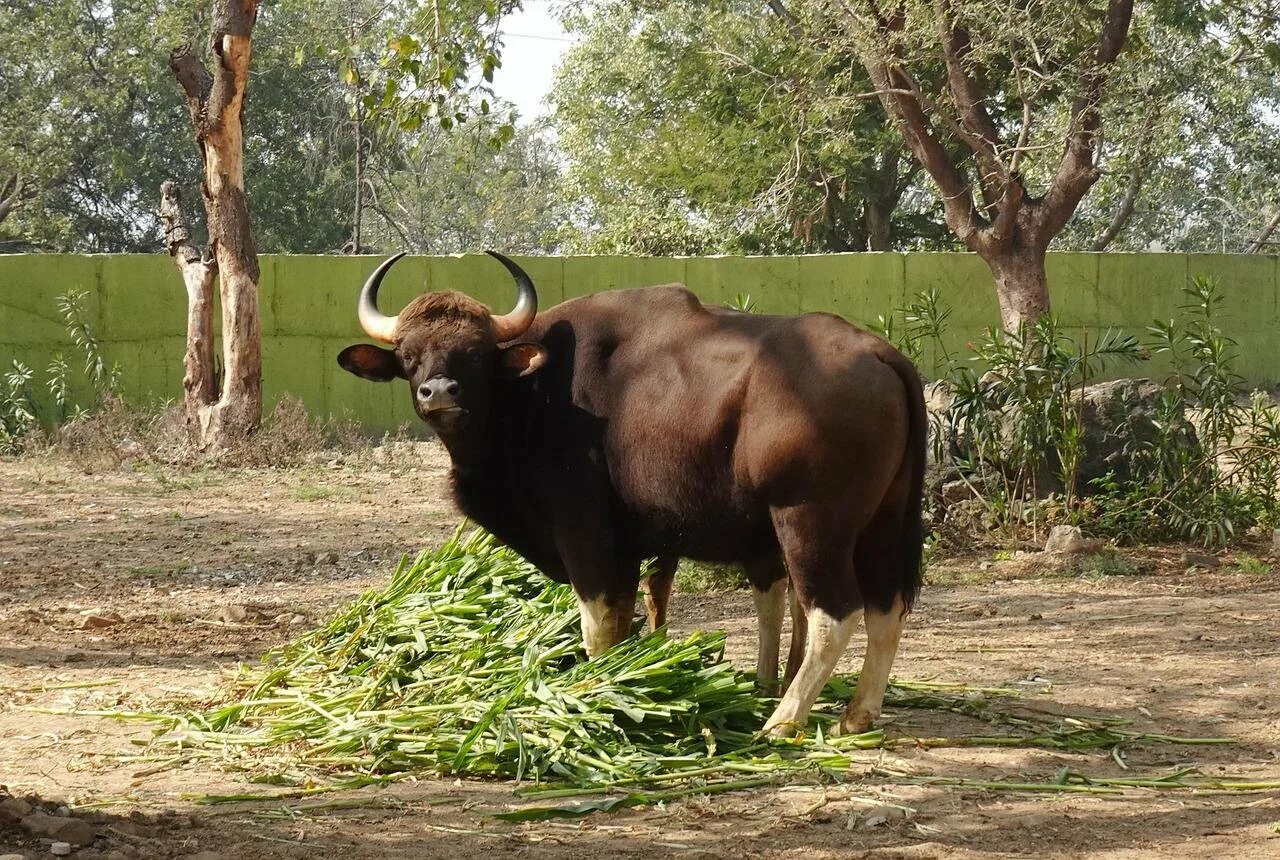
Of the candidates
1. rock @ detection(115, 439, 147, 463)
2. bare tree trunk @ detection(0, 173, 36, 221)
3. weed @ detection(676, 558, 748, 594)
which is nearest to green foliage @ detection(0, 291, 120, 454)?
rock @ detection(115, 439, 147, 463)

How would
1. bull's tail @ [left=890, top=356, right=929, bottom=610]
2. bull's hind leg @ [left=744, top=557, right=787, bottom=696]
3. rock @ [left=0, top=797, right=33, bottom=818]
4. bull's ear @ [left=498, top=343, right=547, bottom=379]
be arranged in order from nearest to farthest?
rock @ [left=0, top=797, right=33, bottom=818] < bull's tail @ [left=890, top=356, right=929, bottom=610] < bull's ear @ [left=498, top=343, right=547, bottom=379] < bull's hind leg @ [left=744, top=557, right=787, bottom=696]

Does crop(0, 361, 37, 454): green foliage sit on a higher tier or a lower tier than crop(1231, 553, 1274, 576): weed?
higher

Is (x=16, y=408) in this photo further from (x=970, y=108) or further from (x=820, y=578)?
(x=820, y=578)

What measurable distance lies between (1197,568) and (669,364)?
5669mm

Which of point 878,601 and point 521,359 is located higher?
point 521,359

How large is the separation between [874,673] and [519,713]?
1403 millimetres

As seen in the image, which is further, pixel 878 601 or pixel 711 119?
pixel 711 119

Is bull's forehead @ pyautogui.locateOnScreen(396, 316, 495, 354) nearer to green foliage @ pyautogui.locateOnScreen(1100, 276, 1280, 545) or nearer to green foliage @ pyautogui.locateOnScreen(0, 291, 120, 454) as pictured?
green foliage @ pyautogui.locateOnScreen(1100, 276, 1280, 545)

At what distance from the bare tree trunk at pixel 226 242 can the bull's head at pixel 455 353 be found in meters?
9.58

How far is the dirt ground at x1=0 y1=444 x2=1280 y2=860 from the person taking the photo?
4.55 m

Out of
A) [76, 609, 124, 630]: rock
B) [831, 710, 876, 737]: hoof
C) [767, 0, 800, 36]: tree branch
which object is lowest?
[76, 609, 124, 630]: rock

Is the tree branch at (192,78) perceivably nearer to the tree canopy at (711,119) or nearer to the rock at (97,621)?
the tree canopy at (711,119)

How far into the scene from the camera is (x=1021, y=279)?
16.4 m

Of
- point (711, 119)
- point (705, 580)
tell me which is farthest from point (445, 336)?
point (711, 119)
